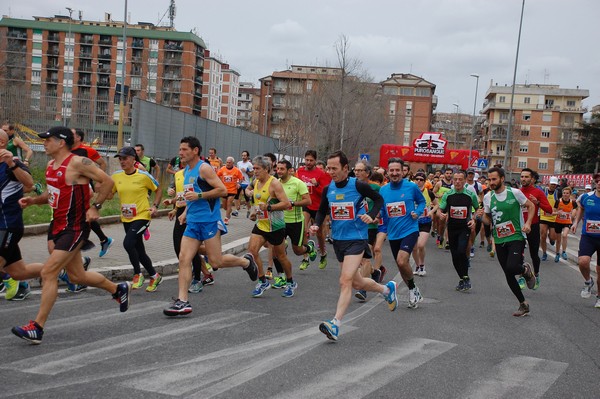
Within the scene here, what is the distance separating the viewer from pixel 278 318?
Answer: 24.9 feet

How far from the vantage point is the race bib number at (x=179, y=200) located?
30.2 feet

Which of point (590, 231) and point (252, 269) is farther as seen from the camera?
point (590, 231)

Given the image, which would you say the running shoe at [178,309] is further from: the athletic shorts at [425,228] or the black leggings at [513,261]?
the athletic shorts at [425,228]

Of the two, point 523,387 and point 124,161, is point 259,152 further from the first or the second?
point 523,387

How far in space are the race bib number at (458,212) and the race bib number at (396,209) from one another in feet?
7.61

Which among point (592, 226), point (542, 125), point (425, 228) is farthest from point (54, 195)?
point (542, 125)

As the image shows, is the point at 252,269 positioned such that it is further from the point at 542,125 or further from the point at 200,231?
the point at 542,125

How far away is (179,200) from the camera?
9.35m

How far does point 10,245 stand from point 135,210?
216 cm

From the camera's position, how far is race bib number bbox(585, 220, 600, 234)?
10055 millimetres

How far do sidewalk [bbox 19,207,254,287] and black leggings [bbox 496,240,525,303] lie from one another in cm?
536

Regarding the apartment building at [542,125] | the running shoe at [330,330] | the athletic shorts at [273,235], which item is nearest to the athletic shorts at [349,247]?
the running shoe at [330,330]

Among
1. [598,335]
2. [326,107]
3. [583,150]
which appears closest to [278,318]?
[598,335]

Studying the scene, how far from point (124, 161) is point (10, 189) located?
1.97 metres
